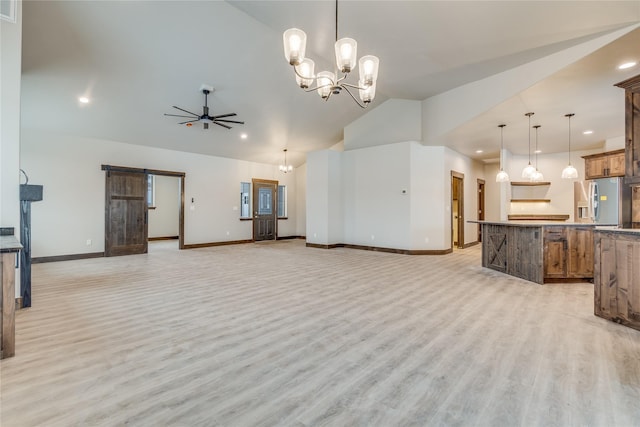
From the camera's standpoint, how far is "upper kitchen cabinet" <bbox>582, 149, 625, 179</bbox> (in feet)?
21.0

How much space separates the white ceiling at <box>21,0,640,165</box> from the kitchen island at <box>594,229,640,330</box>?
2.19 meters

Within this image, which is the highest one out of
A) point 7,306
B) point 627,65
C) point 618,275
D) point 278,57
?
point 278,57

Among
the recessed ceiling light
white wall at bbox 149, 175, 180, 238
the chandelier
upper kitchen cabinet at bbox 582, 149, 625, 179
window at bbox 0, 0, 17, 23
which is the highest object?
window at bbox 0, 0, 17, 23

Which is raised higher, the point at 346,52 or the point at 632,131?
the point at 346,52

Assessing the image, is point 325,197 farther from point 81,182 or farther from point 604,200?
point 604,200

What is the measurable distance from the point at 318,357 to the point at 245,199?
8.67 meters

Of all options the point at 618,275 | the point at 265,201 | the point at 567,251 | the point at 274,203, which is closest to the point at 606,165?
the point at 567,251

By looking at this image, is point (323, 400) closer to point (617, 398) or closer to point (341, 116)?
point (617, 398)

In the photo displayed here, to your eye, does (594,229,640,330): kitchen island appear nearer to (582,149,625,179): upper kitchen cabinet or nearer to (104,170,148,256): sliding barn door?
(582,149,625,179): upper kitchen cabinet

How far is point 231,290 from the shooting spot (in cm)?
434

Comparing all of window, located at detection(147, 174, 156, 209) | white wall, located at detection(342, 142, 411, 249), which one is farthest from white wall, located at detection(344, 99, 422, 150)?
window, located at detection(147, 174, 156, 209)

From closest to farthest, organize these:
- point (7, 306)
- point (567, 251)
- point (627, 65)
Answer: point (7, 306)
point (627, 65)
point (567, 251)

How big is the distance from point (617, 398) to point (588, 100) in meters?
5.03

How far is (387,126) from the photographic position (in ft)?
26.7
